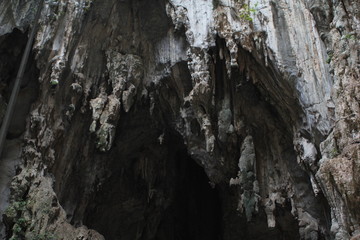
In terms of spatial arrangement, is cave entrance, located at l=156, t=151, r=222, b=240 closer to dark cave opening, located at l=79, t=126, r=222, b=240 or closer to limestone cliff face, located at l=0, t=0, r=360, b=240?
dark cave opening, located at l=79, t=126, r=222, b=240

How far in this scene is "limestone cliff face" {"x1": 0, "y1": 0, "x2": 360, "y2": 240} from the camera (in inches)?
347

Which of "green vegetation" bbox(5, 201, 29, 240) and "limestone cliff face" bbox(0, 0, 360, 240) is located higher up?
"limestone cliff face" bbox(0, 0, 360, 240)

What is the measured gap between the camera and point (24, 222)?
9281 millimetres

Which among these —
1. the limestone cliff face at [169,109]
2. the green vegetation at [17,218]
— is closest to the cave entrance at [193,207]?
the limestone cliff face at [169,109]

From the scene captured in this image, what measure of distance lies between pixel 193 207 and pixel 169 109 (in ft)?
18.0

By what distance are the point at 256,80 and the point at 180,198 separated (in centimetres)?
716

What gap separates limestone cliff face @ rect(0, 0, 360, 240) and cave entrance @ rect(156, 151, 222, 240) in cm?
178

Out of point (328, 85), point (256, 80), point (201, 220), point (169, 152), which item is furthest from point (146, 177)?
point (328, 85)

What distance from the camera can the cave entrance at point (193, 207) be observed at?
15.6 meters

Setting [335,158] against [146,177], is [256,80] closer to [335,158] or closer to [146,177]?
[335,158]

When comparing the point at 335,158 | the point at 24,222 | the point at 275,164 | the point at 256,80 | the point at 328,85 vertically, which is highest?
the point at 256,80

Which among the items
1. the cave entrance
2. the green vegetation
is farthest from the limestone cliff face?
the cave entrance

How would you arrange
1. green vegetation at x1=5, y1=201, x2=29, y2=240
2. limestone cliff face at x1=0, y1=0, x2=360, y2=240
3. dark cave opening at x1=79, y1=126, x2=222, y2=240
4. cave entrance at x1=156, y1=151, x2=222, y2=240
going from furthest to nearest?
1. cave entrance at x1=156, y1=151, x2=222, y2=240
2. dark cave opening at x1=79, y1=126, x2=222, y2=240
3. green vegetation at x1=5, y1=201, x2=29, y2=240
4. limestone cliff face at x1=0, y1=0, x2=360, y2=240

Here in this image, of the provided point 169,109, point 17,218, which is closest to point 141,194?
point 169,109
